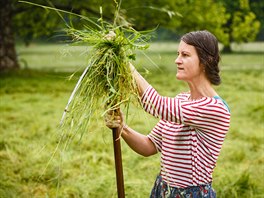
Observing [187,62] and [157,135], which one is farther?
[157,135]

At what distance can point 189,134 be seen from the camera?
2.41 meters

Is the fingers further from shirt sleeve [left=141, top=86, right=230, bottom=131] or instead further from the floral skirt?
the floral skirt

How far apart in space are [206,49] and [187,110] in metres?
0.28

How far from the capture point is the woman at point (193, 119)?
2287mm

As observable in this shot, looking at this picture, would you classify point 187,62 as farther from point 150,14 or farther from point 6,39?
point 150,14

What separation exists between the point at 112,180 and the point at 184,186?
1905mm

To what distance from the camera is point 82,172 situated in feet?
15.1

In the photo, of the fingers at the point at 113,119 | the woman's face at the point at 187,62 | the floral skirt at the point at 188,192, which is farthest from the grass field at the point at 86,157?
the floral skirt at the point at 188,192

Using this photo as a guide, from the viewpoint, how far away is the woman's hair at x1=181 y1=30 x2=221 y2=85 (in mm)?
2361

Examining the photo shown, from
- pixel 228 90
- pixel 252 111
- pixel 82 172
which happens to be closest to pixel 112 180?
pixel 82 172

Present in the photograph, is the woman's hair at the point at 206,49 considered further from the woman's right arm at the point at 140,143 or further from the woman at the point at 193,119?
the woman's right arm at the point at 140,143

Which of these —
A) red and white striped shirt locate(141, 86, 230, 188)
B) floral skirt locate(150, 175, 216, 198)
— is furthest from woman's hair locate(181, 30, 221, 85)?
floral skirt locate(150, 175, 216, 198)

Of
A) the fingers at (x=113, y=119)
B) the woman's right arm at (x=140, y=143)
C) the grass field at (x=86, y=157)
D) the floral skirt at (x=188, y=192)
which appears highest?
the fingers at (x=113, y=119)

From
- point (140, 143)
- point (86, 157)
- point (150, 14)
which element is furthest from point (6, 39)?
point (140, 143)
